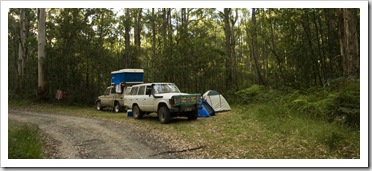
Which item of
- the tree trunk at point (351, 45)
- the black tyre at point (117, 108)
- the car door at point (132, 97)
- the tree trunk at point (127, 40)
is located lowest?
the black tyre at point (117, 108)

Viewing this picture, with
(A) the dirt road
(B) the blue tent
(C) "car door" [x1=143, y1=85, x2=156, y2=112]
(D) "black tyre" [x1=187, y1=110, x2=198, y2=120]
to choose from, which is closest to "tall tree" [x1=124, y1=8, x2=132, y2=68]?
(B) the blue tent

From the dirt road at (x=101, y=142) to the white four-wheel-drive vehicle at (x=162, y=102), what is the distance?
156 cm

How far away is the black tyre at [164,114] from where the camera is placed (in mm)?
12055

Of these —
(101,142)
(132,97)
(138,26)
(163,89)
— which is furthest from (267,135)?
(138,26)

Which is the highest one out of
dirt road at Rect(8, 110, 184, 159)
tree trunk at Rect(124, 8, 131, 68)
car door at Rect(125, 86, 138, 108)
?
tree trunk at Rect(124, 8, 131, 68)

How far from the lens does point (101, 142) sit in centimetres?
875

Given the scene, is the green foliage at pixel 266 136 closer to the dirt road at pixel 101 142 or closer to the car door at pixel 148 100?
the dirt road at pixel 101 142

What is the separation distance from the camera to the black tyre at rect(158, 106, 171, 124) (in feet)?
39.5

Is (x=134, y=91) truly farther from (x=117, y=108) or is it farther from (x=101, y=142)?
(x=101, y=142)

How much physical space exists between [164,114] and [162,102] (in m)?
0.52

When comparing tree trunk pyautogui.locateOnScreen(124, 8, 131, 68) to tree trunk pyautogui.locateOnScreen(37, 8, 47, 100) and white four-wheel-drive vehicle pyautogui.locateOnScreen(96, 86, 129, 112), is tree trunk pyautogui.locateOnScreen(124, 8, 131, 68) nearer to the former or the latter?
tree trunk pyautogui.locateOnScreen(37, 8, 47, 100)

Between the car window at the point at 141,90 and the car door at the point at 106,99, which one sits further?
the car door at the point at 106,99

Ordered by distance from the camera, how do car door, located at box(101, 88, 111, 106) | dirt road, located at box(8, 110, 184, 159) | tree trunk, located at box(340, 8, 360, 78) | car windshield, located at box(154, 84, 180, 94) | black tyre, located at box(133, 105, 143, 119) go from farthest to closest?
car door, located at box(101, 88, 111, 106), black tyre, located at box(133, 105, 143, 119), car windshield, located at box(154, 84, 180, 94), tree trunk, located at box(340, 8, 360, 78), dirt road, located at box(8, 110, 184, 159)

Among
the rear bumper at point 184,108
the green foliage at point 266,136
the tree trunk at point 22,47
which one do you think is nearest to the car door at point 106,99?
the green foliage at point 266,136
